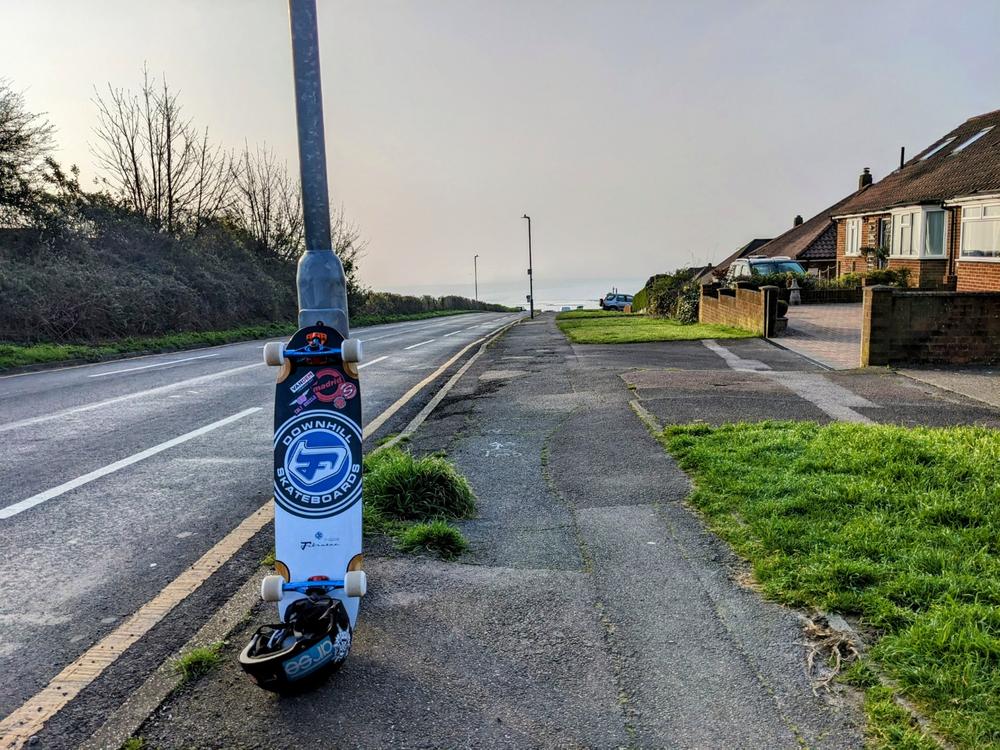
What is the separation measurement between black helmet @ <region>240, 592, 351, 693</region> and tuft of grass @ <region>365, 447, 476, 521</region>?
1.92 metres

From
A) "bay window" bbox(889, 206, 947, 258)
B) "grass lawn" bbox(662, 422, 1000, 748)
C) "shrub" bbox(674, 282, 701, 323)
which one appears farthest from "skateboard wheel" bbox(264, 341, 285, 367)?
"bay window" bbox(889, 206, 947, 258)

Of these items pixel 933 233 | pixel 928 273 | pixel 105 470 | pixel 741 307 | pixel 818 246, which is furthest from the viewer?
pixel 818 246

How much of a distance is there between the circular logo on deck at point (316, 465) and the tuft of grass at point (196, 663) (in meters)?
0.71

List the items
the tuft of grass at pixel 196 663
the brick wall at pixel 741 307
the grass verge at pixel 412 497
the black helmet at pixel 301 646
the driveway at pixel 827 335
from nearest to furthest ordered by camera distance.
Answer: the black helmet at pixel 301 646 → the tuft of grass at pixel 196 663 → the grass verge at pixel 412 497 → the driveway at pixel 827 335 → the brick wall at pixel 741 307

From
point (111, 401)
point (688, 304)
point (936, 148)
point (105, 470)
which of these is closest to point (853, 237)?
point (936, 148)

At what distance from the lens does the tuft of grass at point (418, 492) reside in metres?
5.52

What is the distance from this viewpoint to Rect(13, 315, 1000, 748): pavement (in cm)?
300

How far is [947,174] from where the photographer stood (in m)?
28.2

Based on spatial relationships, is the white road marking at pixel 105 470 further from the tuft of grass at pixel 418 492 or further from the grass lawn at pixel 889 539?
the grass lawn at pixel 889 539

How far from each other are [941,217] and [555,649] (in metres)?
28.4

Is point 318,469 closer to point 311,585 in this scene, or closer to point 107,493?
point 311,585

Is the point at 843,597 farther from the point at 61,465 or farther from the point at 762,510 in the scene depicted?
the point at 61,465

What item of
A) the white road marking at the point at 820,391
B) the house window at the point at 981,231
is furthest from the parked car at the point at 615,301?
the white road marking at the point at 820,391

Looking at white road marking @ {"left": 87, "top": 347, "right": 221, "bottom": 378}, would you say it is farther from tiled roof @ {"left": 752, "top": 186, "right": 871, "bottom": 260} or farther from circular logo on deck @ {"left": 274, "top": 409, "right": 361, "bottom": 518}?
tiled roof @ {"left": 752, "top": 186, "right": 871, "bottom": 260}
